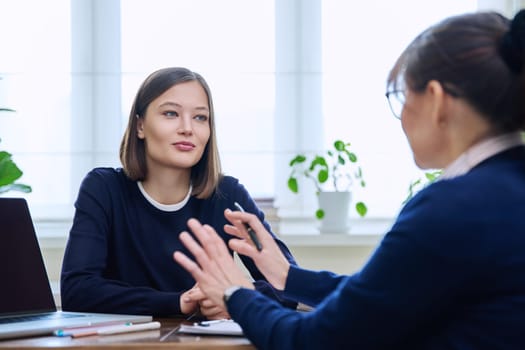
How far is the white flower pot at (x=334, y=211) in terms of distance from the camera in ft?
10.9

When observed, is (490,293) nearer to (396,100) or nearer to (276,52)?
(396,100)

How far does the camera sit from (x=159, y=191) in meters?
2.40

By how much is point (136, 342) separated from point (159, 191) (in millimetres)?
1014

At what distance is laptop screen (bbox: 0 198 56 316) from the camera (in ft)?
6.05

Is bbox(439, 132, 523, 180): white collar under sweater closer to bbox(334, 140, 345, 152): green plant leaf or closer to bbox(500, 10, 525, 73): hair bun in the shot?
bbox(500, 10, 525, 73): hair bun

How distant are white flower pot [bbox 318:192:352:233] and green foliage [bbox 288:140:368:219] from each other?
3 cm

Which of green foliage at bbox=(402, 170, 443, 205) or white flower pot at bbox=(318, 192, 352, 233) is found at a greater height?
green foliage at bbox=(402, 170, 443, 205)

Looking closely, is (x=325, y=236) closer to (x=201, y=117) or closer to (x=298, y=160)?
(x=298, y=160)

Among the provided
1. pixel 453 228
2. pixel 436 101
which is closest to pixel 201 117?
pixel 436 101

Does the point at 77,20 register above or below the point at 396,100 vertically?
above

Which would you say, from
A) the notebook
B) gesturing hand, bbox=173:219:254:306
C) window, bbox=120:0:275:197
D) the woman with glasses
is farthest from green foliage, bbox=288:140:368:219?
the woman with glasses

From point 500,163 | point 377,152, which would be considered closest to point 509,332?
point 500,163

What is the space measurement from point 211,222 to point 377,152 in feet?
4.38

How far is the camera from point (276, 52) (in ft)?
11.7
